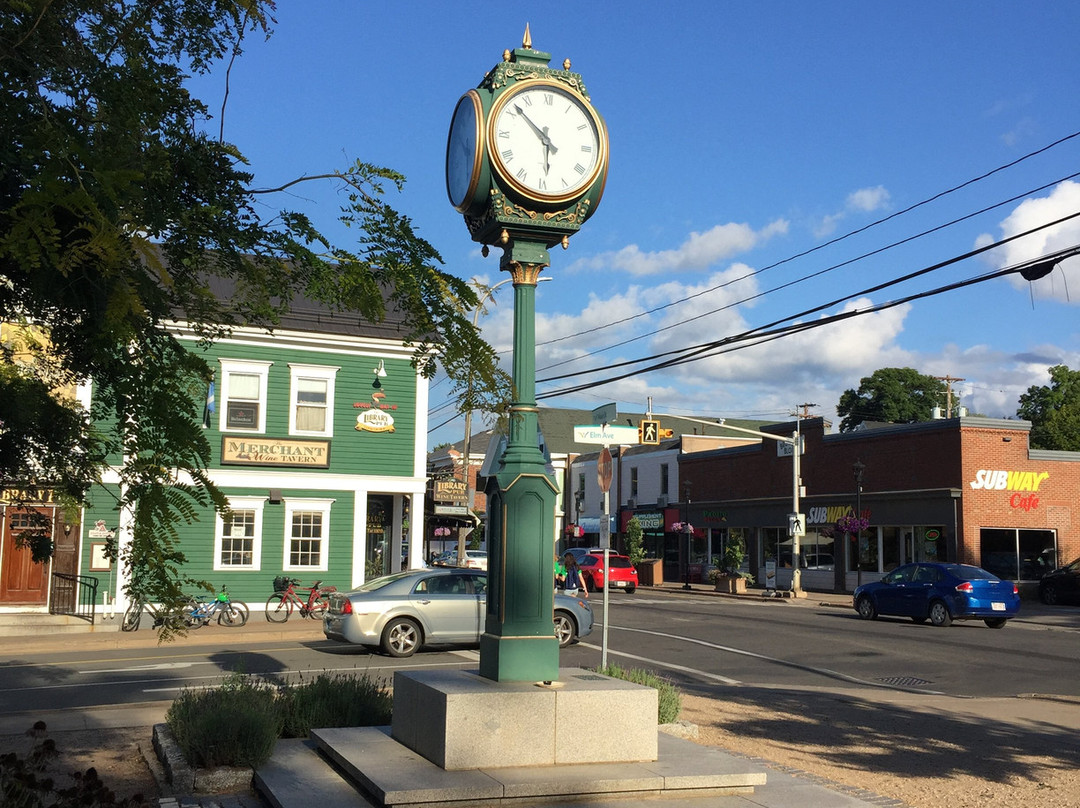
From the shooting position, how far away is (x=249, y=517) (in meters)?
26.6

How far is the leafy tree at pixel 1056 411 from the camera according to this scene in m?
66.0

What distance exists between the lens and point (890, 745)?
9711 millimetres

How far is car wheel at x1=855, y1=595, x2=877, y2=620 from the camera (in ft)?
88.5

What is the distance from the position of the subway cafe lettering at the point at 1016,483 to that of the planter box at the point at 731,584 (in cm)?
1007

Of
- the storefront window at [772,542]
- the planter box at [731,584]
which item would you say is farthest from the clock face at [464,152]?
the storefront window at [772,542]

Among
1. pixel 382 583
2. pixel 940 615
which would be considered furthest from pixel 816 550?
pixel 382 583

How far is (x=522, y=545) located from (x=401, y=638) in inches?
438

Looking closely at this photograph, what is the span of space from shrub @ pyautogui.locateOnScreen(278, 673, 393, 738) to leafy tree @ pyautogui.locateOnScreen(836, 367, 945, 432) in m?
83.0

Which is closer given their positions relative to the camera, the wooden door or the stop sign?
the stop sign

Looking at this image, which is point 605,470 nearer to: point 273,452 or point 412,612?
point 412,612

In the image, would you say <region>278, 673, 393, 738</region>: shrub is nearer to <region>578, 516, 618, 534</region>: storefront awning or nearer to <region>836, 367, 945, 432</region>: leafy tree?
<region>578, 516, 618, 534</region>: storefront awning

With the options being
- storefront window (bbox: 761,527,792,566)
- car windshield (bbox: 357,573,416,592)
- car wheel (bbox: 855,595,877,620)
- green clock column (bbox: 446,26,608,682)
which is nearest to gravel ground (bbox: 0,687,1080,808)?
green clock column (bbox: 446,26,608,682)

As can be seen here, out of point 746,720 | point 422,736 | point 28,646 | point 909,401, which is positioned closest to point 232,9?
point 422,736

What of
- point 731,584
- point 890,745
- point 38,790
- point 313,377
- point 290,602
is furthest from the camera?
point 731,584
